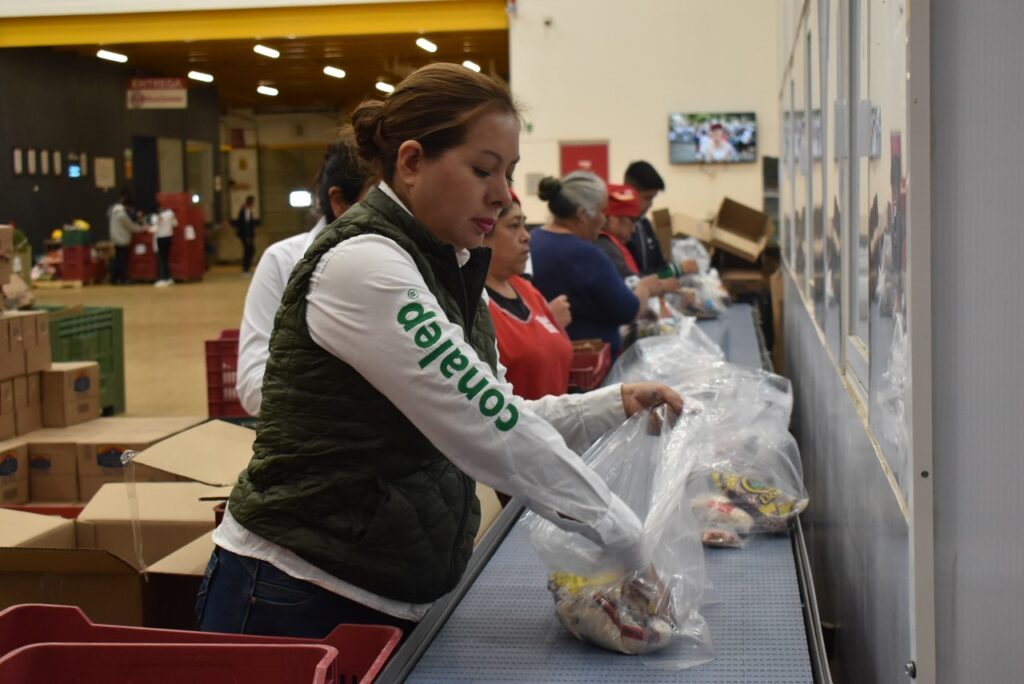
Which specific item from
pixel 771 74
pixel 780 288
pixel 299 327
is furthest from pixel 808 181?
pixel 771 74

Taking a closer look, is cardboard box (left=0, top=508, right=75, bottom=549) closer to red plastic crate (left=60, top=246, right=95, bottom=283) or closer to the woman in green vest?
the woman in green vest

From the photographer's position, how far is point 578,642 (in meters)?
1.88

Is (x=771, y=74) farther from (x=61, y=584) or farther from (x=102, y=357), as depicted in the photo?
(x=61, y=584)

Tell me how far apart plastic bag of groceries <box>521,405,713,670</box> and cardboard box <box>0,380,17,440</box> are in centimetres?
418

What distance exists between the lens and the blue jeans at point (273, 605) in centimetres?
179

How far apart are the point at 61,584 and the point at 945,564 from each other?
243cm

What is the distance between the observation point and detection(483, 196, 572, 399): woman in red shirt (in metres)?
→ 3.37

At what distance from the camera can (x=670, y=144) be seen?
12.8 meters

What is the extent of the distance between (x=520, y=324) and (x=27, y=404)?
3.35 metres

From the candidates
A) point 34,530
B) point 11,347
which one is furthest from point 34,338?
point 34,530

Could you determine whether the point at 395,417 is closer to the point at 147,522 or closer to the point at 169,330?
the point at 147,522

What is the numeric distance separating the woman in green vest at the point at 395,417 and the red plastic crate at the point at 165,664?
0.21 metres

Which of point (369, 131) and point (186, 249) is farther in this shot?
point (186, 249)

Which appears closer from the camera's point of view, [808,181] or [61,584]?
[61,584]
